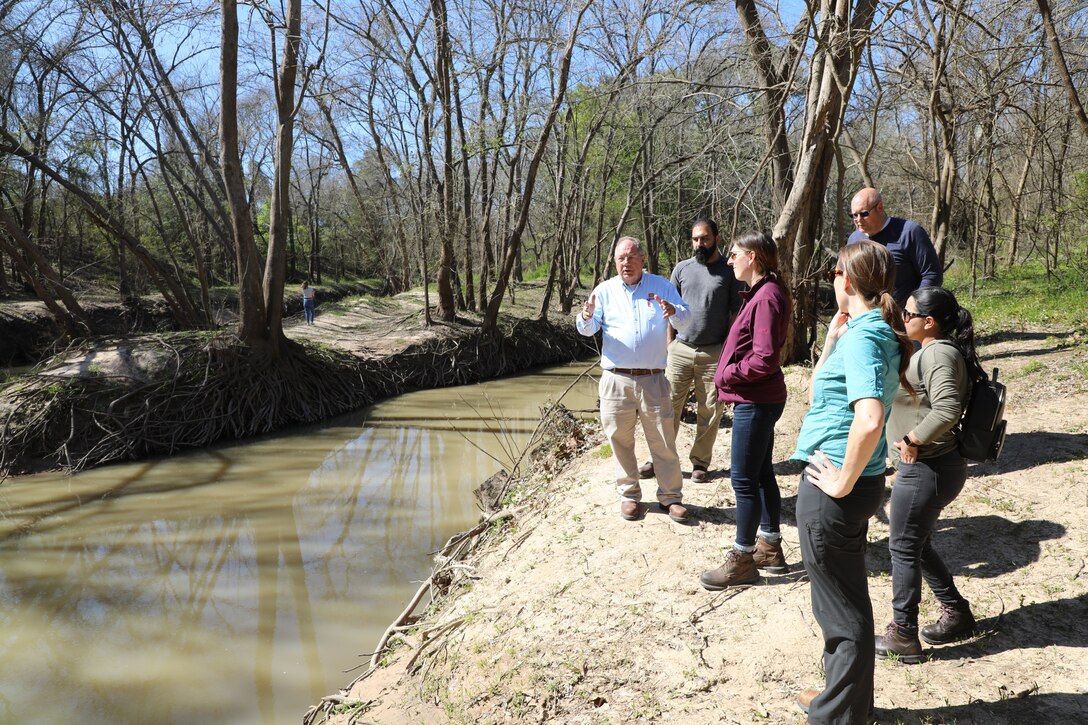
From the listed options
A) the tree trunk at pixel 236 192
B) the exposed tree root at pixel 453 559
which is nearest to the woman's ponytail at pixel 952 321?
the exposed tree root at pixel 453 559

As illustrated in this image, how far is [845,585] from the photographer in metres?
2.29

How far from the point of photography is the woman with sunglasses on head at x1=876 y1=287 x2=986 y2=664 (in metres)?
2.75

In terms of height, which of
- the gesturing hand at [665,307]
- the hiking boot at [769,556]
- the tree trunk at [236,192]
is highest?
the tree trunk at [236,192]

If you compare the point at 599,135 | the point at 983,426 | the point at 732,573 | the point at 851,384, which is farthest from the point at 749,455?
the point at 599,135

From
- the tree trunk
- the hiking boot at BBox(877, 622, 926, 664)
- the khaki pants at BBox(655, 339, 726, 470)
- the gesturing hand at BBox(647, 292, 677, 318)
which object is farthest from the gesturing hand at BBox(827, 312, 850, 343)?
the tree trunk

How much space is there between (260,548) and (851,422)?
5.49 metres

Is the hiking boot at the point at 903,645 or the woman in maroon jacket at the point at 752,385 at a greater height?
the woman in maroon jacket at the point at 752,385

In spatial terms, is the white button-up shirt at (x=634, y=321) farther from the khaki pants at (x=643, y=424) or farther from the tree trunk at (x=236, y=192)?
the tree trunk at (x=236, y=192)

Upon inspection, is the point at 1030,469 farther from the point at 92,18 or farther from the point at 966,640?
the point at 92,18

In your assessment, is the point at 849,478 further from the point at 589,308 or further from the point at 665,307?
the point at 589,308

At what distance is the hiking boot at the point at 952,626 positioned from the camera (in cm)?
291

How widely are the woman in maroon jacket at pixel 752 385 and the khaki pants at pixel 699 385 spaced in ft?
4.30

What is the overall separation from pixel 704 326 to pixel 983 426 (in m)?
2.29

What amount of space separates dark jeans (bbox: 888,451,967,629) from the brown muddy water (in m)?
3.06
